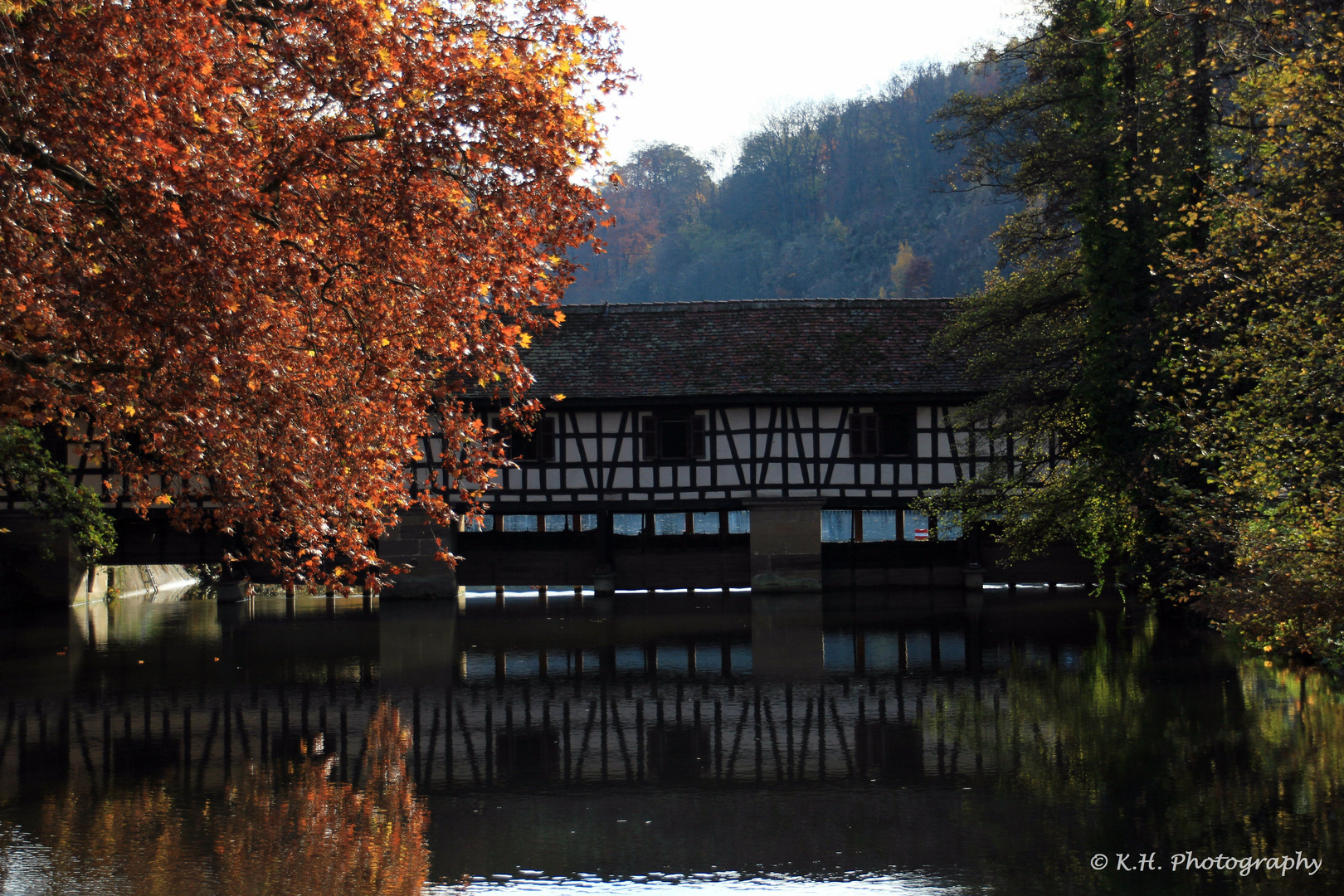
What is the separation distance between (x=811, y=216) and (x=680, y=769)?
229 feet

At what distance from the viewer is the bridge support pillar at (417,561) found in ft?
84.7

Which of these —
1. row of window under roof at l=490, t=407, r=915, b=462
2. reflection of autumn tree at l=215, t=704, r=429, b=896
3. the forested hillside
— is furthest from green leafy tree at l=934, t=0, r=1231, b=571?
the forested hillside

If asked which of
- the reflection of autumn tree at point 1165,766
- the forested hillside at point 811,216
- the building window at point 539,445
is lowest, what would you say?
the reflection of autumn tree at point 1165,766

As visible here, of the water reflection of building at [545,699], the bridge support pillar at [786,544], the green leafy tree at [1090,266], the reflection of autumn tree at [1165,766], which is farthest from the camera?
the bridge support pillar at [786,544]

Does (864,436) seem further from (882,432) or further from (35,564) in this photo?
(35,564)

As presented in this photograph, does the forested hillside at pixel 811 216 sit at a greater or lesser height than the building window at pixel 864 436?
greater

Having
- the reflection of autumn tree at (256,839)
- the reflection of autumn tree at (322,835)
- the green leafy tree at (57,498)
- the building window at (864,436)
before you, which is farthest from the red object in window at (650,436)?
the reflection of autumn tree at (256,839)

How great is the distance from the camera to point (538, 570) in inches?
1115

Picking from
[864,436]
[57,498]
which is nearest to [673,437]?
[864,436]

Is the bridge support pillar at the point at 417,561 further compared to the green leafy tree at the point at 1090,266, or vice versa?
the bridge support pillar at the point at 417,561

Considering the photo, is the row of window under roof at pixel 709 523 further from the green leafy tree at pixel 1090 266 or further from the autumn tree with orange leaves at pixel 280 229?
the autumn tree with orange leaves at pixel 280 229

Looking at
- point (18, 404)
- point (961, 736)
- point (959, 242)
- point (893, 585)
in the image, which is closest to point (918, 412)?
point (893, 585)

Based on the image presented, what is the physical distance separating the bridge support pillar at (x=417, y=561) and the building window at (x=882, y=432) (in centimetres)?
896

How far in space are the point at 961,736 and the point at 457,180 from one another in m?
6.04
